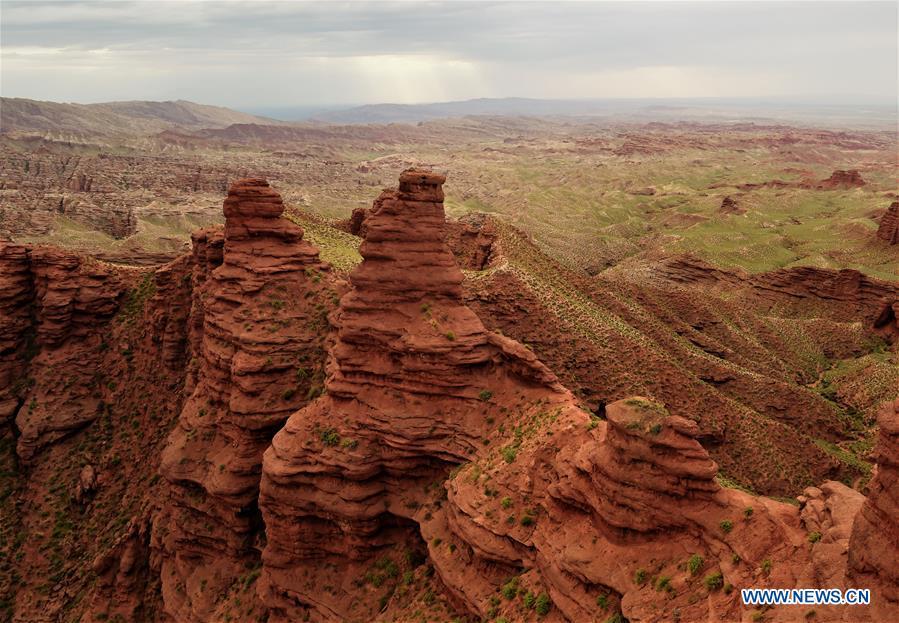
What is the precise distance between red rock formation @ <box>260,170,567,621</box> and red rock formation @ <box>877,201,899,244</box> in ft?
389

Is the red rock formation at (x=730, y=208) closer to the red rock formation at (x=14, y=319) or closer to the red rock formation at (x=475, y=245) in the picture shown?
the red rock formation at (x=475, y=245)

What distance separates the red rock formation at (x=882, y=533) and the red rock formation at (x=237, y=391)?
28.4m

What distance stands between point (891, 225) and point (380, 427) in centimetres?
12608

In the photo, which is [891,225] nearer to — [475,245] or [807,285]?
[807,285]

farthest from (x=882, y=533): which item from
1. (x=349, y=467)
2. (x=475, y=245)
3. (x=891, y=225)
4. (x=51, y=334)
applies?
(x=891, y=225)

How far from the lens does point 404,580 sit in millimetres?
29766

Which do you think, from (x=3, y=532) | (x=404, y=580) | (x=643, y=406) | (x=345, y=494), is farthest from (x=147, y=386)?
(x=643, y=406)

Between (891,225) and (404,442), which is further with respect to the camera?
(891,225)

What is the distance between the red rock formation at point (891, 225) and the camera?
119 m

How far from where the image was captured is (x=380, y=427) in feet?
103

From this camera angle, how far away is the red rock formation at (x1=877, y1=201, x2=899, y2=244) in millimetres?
119000

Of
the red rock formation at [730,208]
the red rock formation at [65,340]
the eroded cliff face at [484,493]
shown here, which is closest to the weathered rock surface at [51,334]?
the red rock formation at [65,340]

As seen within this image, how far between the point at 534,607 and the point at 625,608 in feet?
14.0

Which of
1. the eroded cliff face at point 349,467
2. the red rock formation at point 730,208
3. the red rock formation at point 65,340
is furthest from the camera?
the red rock formation at point 730,208
